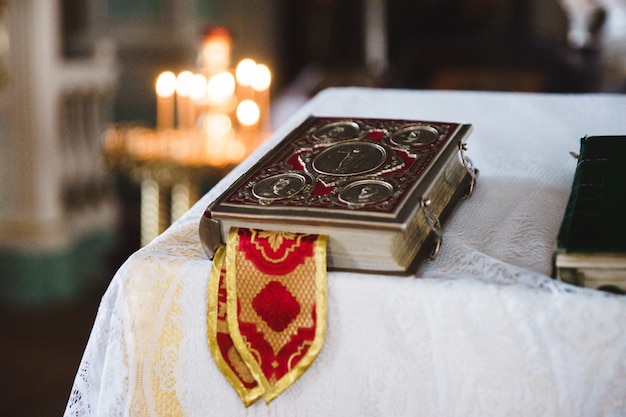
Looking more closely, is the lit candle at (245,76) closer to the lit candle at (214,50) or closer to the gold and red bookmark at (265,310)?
the lit candle at (214,50)

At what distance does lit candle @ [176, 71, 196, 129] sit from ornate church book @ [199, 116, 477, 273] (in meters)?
1.82

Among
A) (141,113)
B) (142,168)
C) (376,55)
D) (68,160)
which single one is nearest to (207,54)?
(142,168)

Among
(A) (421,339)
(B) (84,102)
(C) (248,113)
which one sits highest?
(A) (421,339)

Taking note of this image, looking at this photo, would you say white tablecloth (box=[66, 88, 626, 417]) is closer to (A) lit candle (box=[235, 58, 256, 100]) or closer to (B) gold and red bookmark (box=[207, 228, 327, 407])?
(B) gold and red bookmark (box=[207, 228, 327, 407])

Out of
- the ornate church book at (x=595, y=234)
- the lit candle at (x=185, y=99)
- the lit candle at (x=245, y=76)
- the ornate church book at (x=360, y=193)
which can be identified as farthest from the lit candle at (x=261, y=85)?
the ornate church book at (x=595, y=234)

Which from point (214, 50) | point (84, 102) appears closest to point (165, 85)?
point (214, 50)

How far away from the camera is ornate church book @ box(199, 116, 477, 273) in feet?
1.80

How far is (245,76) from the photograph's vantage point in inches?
106

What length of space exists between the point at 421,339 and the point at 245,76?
2.20m

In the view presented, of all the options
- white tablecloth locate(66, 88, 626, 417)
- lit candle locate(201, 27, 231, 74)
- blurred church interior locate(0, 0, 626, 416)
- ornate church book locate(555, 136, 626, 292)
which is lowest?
blurred church interior locate(0, 0, 626, 416)

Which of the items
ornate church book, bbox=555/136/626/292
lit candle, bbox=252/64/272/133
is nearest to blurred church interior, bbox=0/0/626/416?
lit candle, bbox=252/64/272/133

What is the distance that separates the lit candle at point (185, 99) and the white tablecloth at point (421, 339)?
183 centimetres

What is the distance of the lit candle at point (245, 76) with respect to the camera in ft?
8.74

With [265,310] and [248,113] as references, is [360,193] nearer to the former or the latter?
[265,310]
